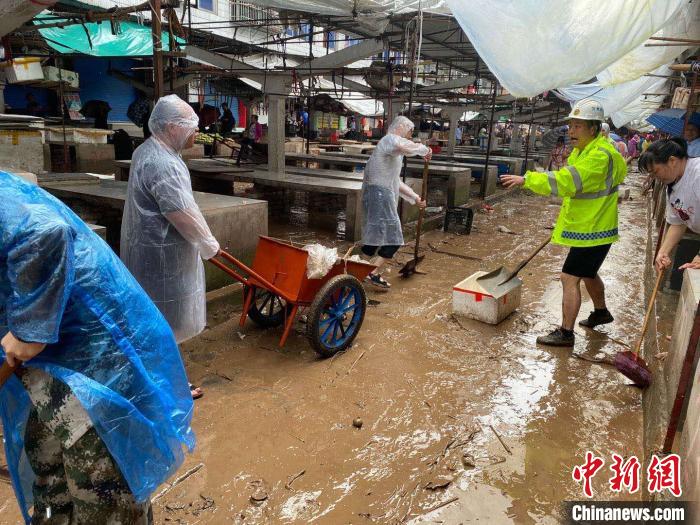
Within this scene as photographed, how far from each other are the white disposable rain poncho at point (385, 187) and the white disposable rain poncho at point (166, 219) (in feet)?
9.40

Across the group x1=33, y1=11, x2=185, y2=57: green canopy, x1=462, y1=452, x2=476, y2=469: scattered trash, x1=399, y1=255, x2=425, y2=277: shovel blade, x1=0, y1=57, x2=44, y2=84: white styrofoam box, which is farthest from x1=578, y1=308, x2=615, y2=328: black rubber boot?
x1=33, y1=11, x2=185, y2=57: green canopy

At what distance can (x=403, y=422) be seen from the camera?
133 inches

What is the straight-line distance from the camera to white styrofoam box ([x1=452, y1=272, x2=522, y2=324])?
5027 mm

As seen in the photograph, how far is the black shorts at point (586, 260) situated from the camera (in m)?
4.42

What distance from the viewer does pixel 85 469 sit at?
5.41 feet

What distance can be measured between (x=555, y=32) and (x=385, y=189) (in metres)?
2.61

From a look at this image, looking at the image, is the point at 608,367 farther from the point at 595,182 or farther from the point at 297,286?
the point at 297,286

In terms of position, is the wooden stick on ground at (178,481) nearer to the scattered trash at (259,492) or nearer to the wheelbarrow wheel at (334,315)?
the scattered trash at (259,492)

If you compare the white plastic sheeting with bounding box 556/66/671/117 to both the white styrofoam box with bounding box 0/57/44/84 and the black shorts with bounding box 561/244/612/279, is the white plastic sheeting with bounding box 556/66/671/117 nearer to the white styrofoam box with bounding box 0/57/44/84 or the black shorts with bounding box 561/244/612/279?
the black shorts with bounding box 561/244/612/279

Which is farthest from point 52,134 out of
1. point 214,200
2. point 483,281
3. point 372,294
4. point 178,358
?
point 178,358

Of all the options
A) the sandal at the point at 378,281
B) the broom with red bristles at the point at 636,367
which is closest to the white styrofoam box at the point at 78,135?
the sandal at the point at 378,281

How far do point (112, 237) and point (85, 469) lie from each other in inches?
221

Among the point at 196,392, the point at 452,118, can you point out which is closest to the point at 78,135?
the point at 196,392

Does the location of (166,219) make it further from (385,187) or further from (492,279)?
(492,279)
